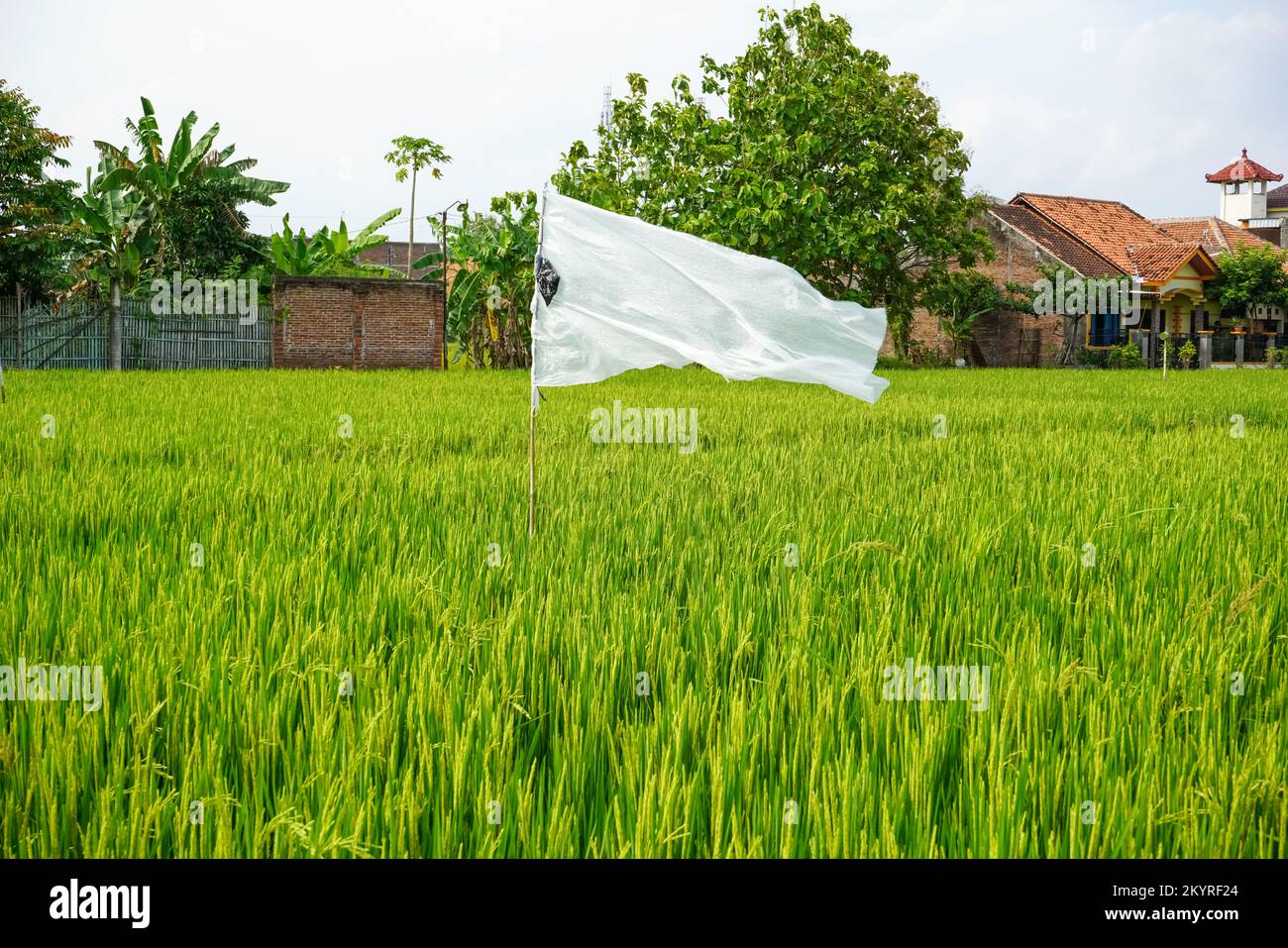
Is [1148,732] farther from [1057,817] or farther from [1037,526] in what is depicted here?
[1037,526]

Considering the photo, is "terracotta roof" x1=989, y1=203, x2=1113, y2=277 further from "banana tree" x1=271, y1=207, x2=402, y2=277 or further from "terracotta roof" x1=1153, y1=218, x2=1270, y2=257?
"banana tree" x1=271, y1=207, x2=402, y2=277

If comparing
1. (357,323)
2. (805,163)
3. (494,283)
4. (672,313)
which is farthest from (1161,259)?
(672,313)

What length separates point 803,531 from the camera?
439 centimetres

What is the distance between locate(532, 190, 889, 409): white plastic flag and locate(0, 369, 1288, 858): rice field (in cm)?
72

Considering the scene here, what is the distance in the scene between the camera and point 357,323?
818 inches

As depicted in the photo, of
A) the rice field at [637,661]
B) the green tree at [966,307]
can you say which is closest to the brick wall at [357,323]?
the green tree at [966,307]

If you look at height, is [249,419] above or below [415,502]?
above

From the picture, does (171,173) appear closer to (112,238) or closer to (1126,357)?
(112,238)

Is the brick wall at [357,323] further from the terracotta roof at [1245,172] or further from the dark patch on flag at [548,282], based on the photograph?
the terracotta roof at [1245,172]

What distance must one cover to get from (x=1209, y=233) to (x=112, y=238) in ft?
116
